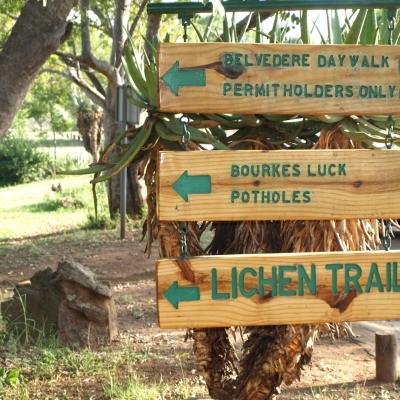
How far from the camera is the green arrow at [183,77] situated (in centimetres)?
294

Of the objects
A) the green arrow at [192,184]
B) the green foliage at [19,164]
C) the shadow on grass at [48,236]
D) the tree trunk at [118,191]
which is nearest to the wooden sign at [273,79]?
the green arrow at [192,184]

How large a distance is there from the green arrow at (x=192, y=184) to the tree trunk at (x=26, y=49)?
314cm

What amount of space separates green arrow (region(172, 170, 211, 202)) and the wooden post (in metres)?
2.34

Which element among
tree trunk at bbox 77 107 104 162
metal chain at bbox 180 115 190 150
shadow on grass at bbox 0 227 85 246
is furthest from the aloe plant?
tree trunk at bbox 77 107 104 162

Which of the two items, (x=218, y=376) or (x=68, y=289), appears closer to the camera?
(x=218, y=376)

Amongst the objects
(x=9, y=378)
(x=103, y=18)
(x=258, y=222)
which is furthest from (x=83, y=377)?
(x=103, y=18)

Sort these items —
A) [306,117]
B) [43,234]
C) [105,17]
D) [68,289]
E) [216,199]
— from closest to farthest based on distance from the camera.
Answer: [216,199]
[306,117]
[68,289]
[43,234]
[105,17]

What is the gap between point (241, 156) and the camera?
115 inches

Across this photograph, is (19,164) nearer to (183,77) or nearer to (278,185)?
(183,77)

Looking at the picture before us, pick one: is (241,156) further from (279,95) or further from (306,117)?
(306,117)

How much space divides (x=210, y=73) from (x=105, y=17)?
13.2m

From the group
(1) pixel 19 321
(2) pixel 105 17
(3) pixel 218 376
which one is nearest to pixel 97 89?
(2) pixel 105 17

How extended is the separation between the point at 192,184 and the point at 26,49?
10.6 ft

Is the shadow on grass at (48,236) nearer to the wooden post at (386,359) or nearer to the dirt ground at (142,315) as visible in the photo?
the dirt ground at (142,315)
